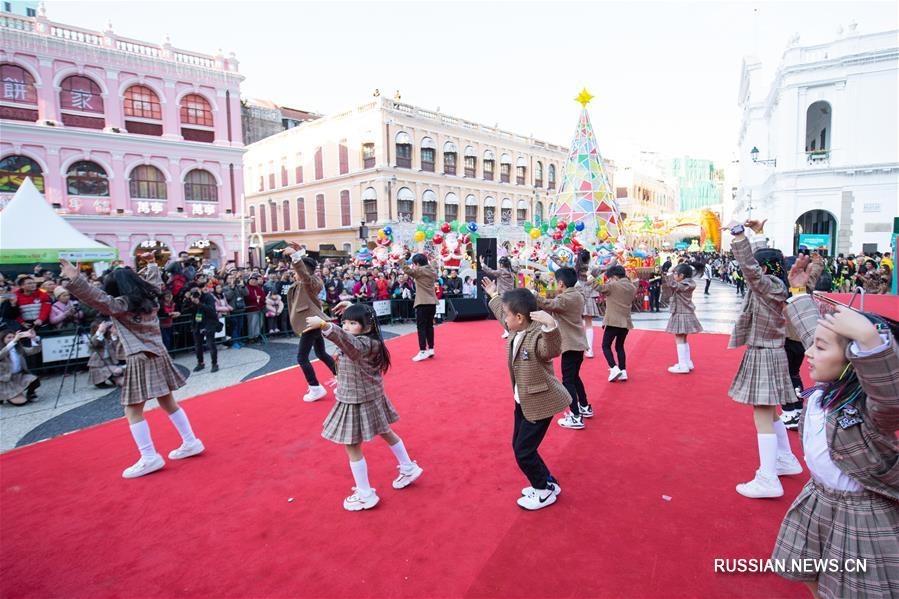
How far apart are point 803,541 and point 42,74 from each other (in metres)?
26.0

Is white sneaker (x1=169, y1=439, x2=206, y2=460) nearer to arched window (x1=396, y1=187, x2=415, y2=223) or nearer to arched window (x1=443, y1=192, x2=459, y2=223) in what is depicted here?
arched window (x1=396, y1=187, x2=415, y2=223)

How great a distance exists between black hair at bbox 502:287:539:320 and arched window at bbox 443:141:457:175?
30.7 metres

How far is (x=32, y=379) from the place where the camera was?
677 centimetres

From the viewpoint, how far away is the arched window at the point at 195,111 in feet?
71.4

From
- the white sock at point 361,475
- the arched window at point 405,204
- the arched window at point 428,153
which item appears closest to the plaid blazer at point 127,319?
the white sock at point 361,475

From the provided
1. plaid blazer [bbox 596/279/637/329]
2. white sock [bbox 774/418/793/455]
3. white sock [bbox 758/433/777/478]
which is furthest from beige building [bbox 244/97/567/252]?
white sock [bbox 758/433/777/478]

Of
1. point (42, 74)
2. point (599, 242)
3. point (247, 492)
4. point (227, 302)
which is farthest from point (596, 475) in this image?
point (42, 74)

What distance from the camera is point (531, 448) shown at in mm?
3371

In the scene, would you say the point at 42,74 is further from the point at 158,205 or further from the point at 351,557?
the point at 351,557

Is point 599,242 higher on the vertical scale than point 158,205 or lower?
lower

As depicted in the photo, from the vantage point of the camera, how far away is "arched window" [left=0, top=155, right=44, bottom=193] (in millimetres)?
18078

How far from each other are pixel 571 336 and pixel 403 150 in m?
27.9

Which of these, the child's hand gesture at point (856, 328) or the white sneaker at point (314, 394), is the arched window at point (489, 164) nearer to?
the white sneaker at point (314, 394)

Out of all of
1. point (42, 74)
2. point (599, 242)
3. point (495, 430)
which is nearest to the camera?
point (495, 430)
